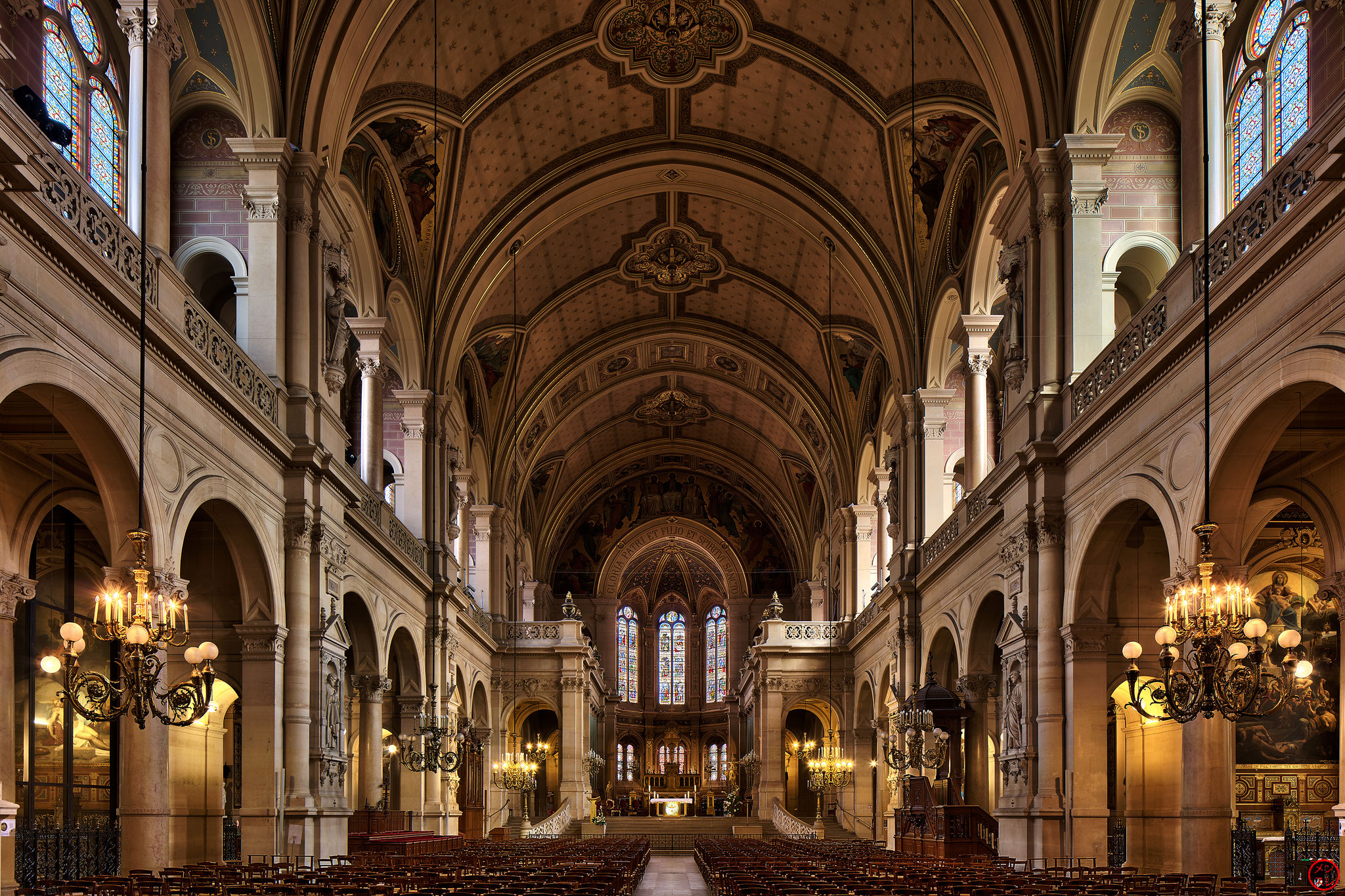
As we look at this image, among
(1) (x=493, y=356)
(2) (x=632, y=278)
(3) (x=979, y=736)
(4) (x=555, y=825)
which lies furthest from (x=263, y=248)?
(4) (x=555, y=825)

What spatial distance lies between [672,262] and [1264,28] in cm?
2127

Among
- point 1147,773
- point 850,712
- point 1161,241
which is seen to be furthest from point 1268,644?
point 850,712

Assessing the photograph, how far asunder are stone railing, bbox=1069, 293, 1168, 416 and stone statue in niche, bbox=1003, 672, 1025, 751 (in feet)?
13.9

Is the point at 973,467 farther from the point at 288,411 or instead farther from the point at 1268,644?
the point at 288,411

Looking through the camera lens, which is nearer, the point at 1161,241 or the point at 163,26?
the point at 163,26

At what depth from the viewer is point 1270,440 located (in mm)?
12578

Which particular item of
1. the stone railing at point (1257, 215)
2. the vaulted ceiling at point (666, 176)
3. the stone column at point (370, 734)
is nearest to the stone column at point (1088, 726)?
the stone railing at point (1257, 215)

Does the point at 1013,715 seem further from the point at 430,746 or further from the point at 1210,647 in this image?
the point at 430,746

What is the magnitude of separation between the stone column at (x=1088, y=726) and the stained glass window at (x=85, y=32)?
14224 mm

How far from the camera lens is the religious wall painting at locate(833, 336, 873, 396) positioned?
3372 centimetres

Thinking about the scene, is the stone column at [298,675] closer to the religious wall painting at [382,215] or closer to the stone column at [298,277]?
the stone column at [298,277]

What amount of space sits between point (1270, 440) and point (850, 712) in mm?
27069

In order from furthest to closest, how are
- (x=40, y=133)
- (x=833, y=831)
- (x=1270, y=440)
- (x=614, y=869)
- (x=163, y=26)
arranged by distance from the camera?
(x=833, y=831), (x=614, y=869), (x=163, y=26), (x=1270, y=440), (x=40, y=133)

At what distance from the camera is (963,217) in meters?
24.7
